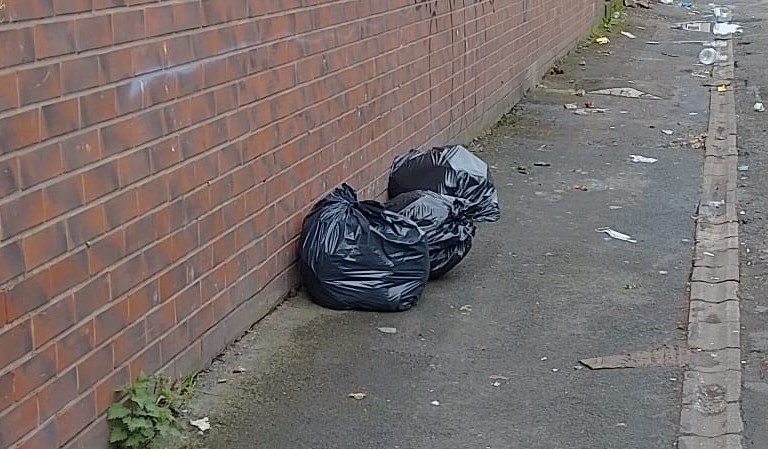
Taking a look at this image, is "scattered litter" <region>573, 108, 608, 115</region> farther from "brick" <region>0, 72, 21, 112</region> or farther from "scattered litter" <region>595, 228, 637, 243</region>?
"brick" <region>0, 72, 21, 112</region>

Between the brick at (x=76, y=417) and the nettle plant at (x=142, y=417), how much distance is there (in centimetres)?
12

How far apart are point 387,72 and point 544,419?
3.18 m

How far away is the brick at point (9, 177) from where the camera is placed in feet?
9.72

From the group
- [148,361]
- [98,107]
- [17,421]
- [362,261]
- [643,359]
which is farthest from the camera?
[362,261]

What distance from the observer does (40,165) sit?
124 inches

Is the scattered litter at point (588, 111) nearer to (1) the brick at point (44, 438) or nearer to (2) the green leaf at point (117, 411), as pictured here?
(2) the green leaf at point (117, 411)

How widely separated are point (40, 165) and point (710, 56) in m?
14.5

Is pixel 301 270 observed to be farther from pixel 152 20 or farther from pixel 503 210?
pixel 503 210

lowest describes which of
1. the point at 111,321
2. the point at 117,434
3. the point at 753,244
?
the point at 753,244

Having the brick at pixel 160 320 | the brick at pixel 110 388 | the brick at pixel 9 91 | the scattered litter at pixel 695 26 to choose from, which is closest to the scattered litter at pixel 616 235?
the brick at pixel 160 320

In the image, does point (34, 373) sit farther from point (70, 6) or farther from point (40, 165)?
point (70, 6)

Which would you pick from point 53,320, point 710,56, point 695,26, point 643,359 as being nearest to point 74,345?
point 53,320

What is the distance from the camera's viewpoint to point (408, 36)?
716cm

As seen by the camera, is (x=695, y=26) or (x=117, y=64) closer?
(x=117, y=64)
